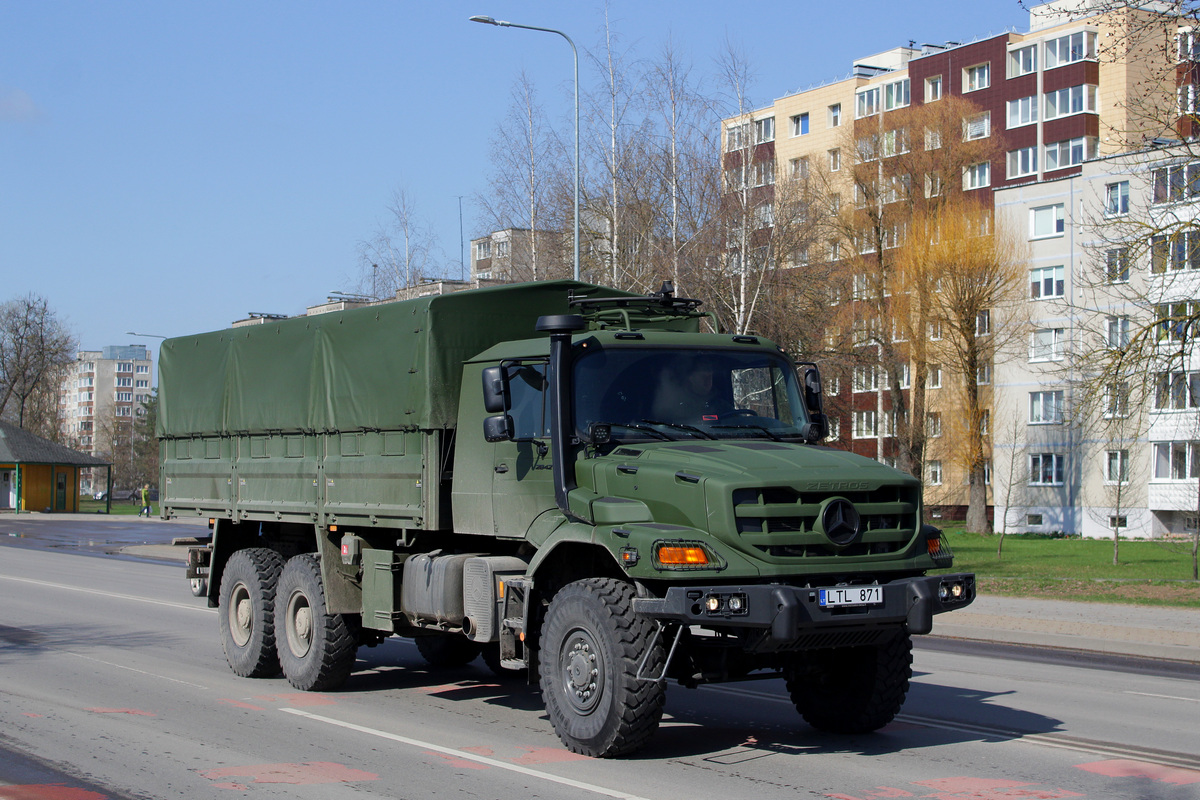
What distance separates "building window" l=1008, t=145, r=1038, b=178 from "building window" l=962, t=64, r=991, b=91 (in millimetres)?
4546

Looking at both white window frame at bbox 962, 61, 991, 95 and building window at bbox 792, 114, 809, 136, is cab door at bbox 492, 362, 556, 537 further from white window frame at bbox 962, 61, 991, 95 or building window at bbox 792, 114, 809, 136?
building window at bbox 792, 114, 809, 136

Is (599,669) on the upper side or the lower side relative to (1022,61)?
lower

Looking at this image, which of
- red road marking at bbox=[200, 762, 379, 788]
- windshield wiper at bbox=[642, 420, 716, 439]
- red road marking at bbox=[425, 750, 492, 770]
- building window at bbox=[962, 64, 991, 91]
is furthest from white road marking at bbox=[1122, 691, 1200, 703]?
building window at bbox=[962, 64, 991, 91]

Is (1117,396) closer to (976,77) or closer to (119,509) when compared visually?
(976,77)

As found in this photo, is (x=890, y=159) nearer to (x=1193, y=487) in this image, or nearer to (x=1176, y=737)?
(x=1193, y=487)

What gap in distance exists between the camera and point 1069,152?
65.9 meters

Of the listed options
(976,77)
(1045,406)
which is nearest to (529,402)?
(1045,406)

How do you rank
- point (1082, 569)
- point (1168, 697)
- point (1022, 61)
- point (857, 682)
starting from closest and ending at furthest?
point (857, 682)
point (1168, 697)
point (1082, 569)
point (1022, 61)

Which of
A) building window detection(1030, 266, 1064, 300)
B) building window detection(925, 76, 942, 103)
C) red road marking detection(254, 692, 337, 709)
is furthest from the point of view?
building window detection(925, 76, 942, 103)

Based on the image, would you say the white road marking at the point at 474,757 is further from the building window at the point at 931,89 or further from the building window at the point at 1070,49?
the building window at the point at 931,89

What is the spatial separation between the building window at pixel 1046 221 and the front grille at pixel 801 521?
5394 centimetres

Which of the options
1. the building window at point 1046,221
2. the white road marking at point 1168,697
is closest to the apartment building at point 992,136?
the building window at point 1046,221

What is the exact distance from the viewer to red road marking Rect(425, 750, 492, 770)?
25.6 ft

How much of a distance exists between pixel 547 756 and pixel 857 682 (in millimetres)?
2287
